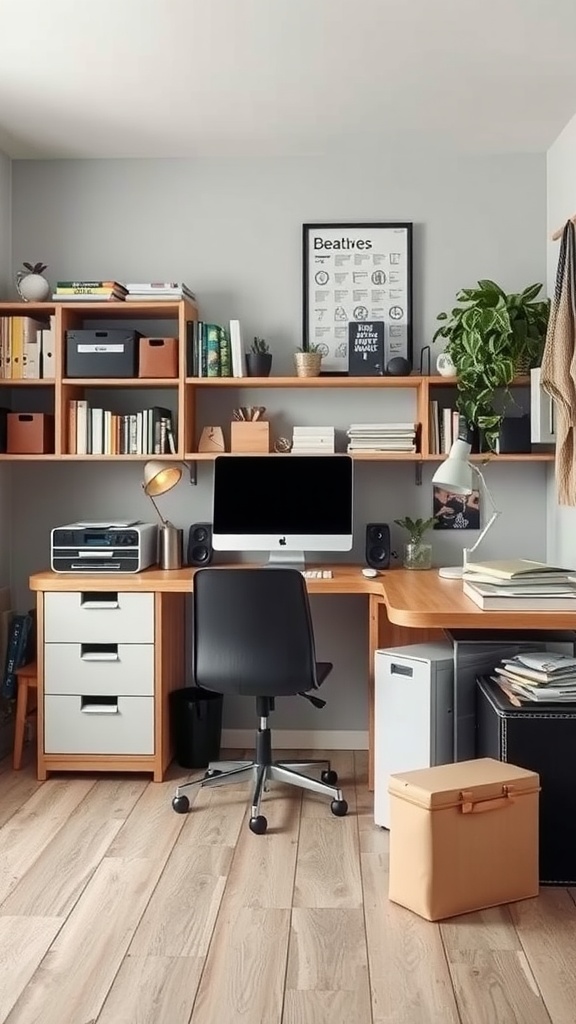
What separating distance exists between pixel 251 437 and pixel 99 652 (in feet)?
3.48

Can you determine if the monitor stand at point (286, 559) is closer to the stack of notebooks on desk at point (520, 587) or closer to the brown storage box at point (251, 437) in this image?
the brown storage box at point (251, 437)

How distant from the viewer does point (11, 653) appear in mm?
4195

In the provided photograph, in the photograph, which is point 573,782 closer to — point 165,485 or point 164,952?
point 164,952

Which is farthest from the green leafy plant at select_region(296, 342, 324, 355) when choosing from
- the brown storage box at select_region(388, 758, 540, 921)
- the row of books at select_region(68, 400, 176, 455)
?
the brown storage box at select_region(388, 758, 540, 921)

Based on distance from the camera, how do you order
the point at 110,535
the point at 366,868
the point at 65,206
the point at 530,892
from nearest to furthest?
the point at 530,892, the point at 366,868, the point at 110,535, the point at 65,206

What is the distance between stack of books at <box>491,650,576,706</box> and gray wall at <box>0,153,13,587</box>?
2.28 meters

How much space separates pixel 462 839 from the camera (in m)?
2.68

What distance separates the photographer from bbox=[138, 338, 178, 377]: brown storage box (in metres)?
4.12

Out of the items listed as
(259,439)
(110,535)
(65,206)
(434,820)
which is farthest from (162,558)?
(434,820)

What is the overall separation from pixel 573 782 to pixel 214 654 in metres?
1.23

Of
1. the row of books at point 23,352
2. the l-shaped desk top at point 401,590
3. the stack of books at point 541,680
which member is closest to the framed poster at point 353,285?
the l-shaped desk top at point 401,590

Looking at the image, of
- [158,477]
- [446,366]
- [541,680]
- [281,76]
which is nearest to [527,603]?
[541,680]

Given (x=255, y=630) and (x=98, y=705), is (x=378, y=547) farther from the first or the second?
(x=98, y=705)

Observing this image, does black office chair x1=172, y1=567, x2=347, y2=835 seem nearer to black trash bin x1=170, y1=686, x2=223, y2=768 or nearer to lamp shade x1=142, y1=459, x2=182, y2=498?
black trash bin x1=170, y1=686, x2=223, y2=768
